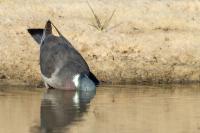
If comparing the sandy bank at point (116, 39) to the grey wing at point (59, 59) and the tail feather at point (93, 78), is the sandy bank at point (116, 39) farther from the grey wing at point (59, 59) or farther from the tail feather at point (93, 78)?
the grey wing at point (59, 59)

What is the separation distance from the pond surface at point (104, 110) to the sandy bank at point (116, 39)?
0.43 metres

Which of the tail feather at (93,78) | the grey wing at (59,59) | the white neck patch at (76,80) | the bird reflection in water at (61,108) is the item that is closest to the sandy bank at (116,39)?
the tail feather at (93,78)

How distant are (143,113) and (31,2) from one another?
4.19 meters

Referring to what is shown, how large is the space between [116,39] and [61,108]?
2.87 m

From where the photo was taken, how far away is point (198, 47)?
1427 centimetres

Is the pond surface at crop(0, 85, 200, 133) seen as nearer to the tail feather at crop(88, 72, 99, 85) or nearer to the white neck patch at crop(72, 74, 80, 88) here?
the white neck patch at crop(72, 74, 80, 88)

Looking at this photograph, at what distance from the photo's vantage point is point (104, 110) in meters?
11.5

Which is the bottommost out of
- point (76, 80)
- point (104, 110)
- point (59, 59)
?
point (104, 110)

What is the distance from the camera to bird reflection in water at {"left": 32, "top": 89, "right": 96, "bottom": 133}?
10.5 metres

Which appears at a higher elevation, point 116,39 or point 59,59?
point 116,39

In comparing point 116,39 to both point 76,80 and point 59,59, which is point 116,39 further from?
point 76,80

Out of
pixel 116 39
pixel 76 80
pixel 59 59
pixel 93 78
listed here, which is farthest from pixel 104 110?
pixel 116 39

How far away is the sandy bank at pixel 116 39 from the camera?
45.5 ft

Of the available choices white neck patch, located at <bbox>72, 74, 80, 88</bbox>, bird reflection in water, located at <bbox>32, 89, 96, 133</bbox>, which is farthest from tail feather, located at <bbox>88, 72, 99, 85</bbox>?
bird reflection in water, located at <bbox>32, 89, 96, 133</bbox>
